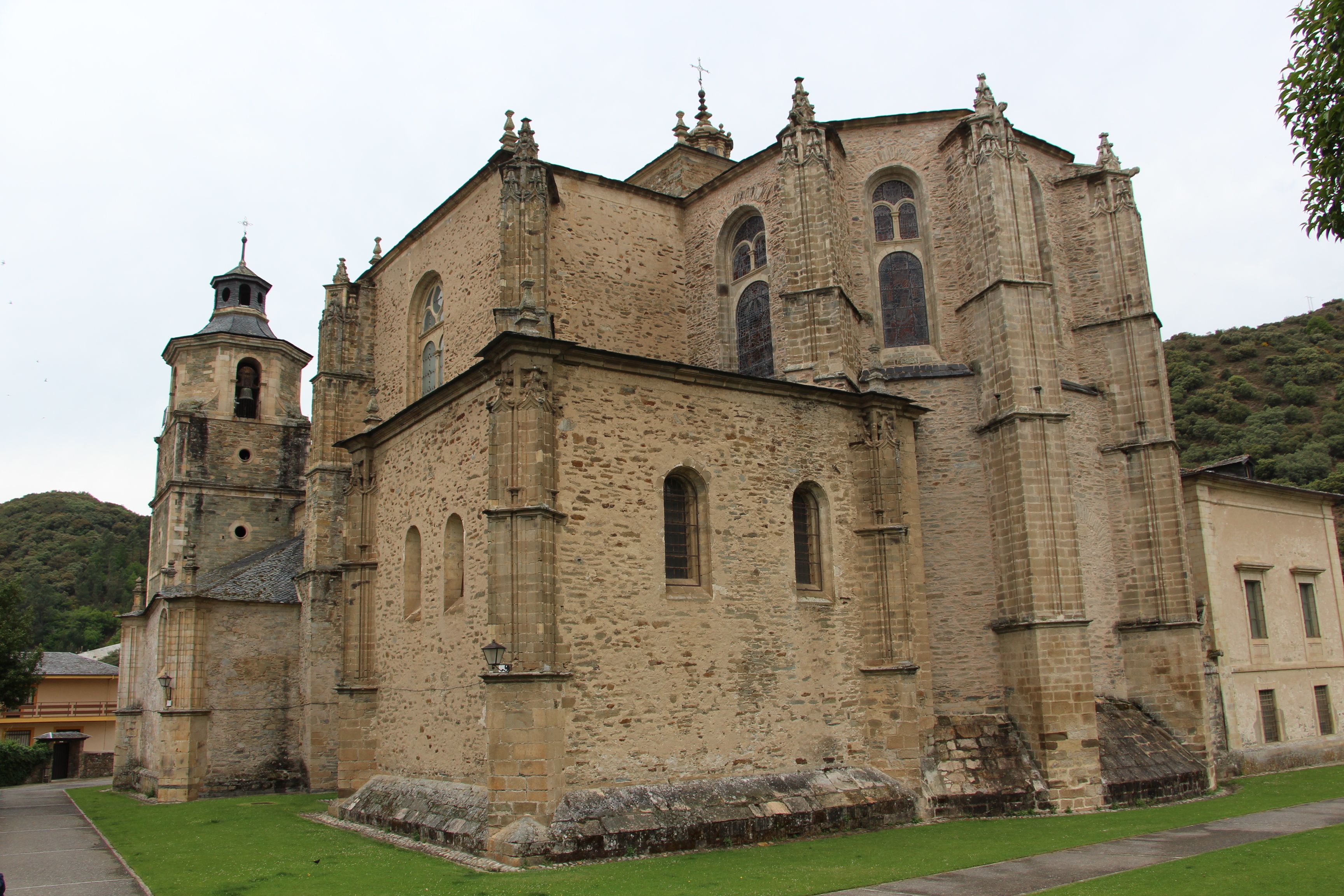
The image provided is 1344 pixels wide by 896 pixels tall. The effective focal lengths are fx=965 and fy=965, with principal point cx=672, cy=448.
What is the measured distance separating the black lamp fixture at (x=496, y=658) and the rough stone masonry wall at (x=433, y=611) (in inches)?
43.6

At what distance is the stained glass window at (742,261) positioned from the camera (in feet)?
69.6

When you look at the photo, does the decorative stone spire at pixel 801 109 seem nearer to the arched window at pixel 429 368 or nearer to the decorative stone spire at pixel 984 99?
the decorative stone spire at pixel 984 99

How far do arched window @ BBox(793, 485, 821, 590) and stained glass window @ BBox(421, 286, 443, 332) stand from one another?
386 inches

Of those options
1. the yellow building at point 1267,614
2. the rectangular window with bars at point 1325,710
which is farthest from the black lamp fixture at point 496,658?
the rectangular window with bars at point 1325,710

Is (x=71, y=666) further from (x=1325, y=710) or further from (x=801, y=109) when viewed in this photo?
(x=1325, y=710)

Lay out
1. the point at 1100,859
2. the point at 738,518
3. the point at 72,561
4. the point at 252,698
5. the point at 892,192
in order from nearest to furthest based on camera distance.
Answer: the point at 1100,859, the point at 738,518, the point at 892,192, the point at 252,698, the point at 72,561

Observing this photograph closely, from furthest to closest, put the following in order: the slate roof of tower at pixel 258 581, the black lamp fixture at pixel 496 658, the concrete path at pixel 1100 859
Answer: the slate roof of tower at pixel 258 581 < the black lamp fixture at pixel 496 658 < the concrete path at pixel 1100 859

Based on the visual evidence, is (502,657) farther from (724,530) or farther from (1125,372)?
(1125,372)

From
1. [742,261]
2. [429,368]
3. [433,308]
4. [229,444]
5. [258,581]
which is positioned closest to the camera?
[742,261]

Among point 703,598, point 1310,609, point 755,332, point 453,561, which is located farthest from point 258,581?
point 1310,609

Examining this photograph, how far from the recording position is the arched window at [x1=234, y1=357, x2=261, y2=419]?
3272cm

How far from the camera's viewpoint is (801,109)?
19219 millimetres

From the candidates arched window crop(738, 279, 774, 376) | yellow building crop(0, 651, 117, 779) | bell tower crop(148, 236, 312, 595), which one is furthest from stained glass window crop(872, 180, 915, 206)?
yellow building crop(0, 651, 117, 779)

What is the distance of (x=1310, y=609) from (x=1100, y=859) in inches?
736
